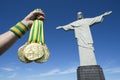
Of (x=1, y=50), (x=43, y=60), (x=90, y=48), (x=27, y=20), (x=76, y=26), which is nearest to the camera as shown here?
(x=1, y=50)

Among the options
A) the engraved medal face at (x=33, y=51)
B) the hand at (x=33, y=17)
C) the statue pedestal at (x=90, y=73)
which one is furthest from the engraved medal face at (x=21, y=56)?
the statue pedestal at (x=90, y=73)

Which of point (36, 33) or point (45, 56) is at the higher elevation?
point (36, 33)

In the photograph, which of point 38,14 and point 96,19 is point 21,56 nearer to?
point 38,14

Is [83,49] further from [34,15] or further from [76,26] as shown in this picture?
[34,15]

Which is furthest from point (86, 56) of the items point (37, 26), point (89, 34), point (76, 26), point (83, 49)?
point (37, 26)

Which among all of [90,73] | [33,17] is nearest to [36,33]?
[33,17]

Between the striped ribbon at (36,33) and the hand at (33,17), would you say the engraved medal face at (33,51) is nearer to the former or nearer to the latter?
the striped ribbon at (36,33)
